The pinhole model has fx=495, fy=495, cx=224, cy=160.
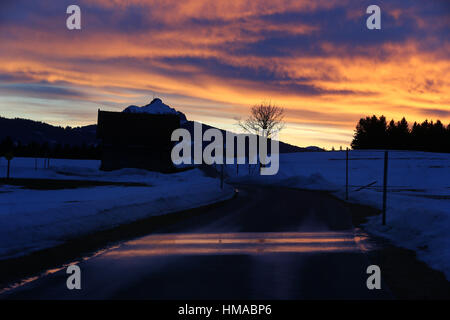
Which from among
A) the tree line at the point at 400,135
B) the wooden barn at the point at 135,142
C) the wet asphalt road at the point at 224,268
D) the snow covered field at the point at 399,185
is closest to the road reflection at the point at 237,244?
the wet asphalt road at the point at 224,268

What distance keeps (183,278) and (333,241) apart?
594cm

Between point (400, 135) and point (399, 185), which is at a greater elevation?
point (400, 135)

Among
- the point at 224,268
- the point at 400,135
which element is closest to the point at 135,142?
the point at 224,268

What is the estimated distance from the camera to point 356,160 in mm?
96625

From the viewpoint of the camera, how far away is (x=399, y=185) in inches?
2383

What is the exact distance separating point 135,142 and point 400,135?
9486 centimetres

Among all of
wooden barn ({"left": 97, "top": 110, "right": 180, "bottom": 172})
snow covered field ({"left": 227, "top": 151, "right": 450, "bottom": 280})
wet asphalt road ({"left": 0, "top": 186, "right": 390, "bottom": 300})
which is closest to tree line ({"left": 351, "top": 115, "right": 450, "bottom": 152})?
snow covered field ({"left": 227, "top": 151, "right": 450, "bottom": 280})

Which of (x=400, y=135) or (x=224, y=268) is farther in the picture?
(x=400, y=135)

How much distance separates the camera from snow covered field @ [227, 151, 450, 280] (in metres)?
12.4

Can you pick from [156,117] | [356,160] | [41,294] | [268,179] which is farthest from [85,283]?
[356,160]

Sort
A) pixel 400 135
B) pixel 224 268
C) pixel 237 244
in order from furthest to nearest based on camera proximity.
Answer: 1. pixel 400 135
2. pixel 237 244
3. pixel 224 268

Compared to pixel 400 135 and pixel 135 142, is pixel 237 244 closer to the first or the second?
pixel 135 142

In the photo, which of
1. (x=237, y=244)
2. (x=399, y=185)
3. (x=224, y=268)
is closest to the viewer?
(x=224, y=268)

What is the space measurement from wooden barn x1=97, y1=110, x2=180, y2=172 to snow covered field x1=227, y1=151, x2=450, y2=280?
456 inches
